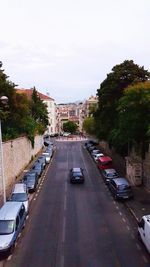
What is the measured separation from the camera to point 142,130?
129 feet

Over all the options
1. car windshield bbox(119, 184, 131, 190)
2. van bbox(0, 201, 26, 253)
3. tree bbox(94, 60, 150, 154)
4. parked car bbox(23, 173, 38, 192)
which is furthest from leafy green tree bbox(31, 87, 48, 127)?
van bbox(0, 201, 26, 253)

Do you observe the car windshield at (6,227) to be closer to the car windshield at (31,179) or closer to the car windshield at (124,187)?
the car windshield at (124,187)

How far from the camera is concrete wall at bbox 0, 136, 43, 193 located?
42188mm

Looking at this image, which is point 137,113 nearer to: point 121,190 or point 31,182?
point 121,190

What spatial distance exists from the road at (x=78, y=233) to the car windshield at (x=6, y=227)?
106cm

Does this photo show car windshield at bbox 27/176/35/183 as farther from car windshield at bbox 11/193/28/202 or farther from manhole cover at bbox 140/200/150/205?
manhole cover at bbox 140/200/150/205

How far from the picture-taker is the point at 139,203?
3244 cm

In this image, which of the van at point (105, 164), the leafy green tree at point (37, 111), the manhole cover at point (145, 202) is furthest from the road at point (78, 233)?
the leafy green tree at point (37, 111)

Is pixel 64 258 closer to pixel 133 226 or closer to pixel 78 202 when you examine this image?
pixel 133 226

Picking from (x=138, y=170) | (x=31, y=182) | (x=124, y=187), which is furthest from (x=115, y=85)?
(x=124, y=187)

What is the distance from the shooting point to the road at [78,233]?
2009 centimetres

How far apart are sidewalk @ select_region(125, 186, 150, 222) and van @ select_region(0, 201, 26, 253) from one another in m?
7.74

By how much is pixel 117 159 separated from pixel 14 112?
15379 mm

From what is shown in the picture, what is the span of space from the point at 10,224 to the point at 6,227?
35 cm
